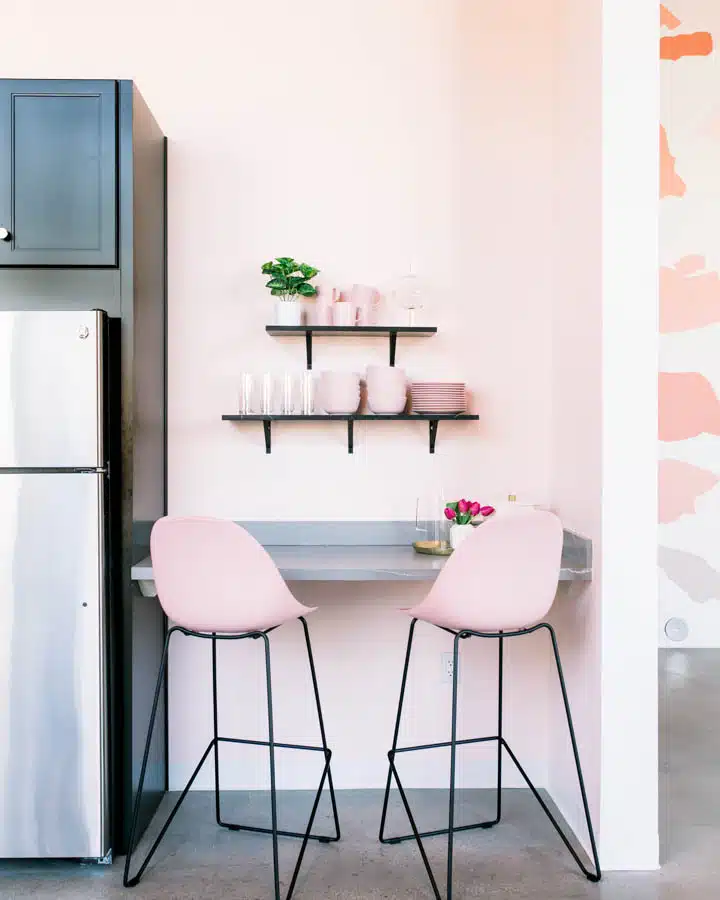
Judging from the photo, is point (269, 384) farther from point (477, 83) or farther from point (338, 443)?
point (477, 83)

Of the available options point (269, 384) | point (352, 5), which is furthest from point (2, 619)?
point (352, 5)

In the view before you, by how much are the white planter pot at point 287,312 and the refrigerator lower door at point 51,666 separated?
0.86 metres

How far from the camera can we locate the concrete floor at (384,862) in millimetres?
2080

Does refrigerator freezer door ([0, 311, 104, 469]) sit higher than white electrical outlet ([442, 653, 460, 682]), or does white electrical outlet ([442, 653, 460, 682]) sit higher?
refrigerator freezer door ([0, 311, 104, 469])

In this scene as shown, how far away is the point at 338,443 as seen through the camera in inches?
109

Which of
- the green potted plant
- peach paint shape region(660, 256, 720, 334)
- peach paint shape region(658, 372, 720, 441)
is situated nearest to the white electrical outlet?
the green potted plant

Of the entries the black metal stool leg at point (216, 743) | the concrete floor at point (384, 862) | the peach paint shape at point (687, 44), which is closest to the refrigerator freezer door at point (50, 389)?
Result: the black metal stool leg at point (216, 743)

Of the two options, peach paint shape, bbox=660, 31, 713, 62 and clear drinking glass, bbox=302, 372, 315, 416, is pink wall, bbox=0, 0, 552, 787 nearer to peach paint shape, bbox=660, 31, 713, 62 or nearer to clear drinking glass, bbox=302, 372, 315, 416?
clear drinking glass, bbox=302, 372, 315, 416

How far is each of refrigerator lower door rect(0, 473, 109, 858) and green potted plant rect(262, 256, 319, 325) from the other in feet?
2.90

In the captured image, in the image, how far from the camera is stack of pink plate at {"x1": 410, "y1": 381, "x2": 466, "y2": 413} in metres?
2.63

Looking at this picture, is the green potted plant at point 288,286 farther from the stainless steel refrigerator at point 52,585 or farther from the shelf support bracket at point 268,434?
the stainless steel refrigerator at point 52,585

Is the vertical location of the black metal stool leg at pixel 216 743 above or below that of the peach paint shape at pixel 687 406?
below

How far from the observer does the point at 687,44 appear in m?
4.08

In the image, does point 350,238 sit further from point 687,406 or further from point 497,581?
point 687,406
